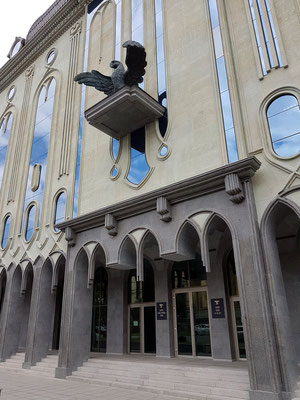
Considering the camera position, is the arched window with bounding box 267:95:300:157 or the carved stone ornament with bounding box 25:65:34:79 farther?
the carved stone ornament with bounding box 25:65:34:79

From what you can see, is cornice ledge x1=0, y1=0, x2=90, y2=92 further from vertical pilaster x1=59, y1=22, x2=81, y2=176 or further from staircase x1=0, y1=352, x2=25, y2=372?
staircase x1=0, y1=352, x2=25, y2=372

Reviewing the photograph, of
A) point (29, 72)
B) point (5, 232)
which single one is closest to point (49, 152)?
point (5, 232)

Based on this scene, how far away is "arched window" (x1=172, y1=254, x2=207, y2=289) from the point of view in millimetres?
12914

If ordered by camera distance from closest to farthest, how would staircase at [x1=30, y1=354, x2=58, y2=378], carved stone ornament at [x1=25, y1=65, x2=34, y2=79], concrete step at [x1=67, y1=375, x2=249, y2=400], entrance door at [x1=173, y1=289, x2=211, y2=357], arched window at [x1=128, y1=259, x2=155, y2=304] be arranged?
concrete step at [x1=67, y1=375, x2=249, y2=400], entrance door at [x1=173, y1=289, x2=211, y2=357], staircase at [x1=30, y1=354, x2=58, y2=378], arched window at [x1=128, y1=259, x2=155, y2=304], carved stone ornament at [x1=25, y1=65, x2=34, y2=79]

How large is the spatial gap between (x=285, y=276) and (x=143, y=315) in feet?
21.3

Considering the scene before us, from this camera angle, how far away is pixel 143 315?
46.7 ft

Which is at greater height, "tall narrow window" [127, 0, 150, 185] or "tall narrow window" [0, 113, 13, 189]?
"tall narrow window" [0, 113, 13, 189]

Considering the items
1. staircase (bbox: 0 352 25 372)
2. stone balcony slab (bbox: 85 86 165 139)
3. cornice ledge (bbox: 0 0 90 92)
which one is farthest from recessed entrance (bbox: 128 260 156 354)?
cornice ledge (bbox: 0 0 90 92)

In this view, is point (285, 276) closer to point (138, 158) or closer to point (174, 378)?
point (174, 378)

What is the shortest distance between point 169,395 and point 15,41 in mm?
28134

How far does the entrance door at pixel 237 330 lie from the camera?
441 inches

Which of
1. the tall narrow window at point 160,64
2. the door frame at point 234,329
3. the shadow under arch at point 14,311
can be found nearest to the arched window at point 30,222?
the shadow under arch at point 14,311

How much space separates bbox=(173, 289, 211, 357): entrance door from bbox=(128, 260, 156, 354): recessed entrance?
1.33 metres

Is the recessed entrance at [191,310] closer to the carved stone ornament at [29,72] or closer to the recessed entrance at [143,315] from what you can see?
the recessed entrance at [143,315]
